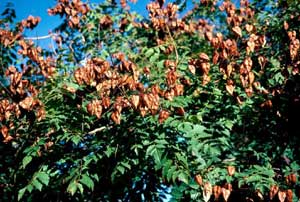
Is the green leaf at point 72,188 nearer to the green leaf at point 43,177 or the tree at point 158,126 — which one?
the tree at point 158,126

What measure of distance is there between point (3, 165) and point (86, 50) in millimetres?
3089

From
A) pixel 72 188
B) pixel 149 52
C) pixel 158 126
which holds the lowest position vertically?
pixel 72 188

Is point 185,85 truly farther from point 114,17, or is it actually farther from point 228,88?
point 114,17

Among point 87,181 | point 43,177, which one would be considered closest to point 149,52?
point 87,181

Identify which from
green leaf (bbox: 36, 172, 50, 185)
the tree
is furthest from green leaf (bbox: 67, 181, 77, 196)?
green leaf (bbox: 36, 172, 50, 185)

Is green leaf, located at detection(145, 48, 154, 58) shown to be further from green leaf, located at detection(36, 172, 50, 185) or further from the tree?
green leaf, located at detection(36, 172, 50, 185)

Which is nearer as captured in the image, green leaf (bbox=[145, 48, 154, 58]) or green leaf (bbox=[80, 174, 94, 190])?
green leaf (bbox=[80, 174, 94, 190])

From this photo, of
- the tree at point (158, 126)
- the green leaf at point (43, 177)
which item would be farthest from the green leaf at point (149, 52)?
the green leaf at point (43, 177)

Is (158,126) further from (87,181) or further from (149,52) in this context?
(149,52)

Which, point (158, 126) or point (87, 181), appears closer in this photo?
point (87, 181)

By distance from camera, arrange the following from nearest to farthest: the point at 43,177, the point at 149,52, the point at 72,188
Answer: the point at 72,188 < the point at 43,177 < the point at 149,52

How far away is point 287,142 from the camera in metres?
5.14

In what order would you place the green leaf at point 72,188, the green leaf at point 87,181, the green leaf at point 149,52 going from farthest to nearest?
the green leaf at point 149,52, the green leaf at point 87,181, the green leaf at point 72,188

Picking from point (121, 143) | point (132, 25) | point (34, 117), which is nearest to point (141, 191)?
point (121, 143)
